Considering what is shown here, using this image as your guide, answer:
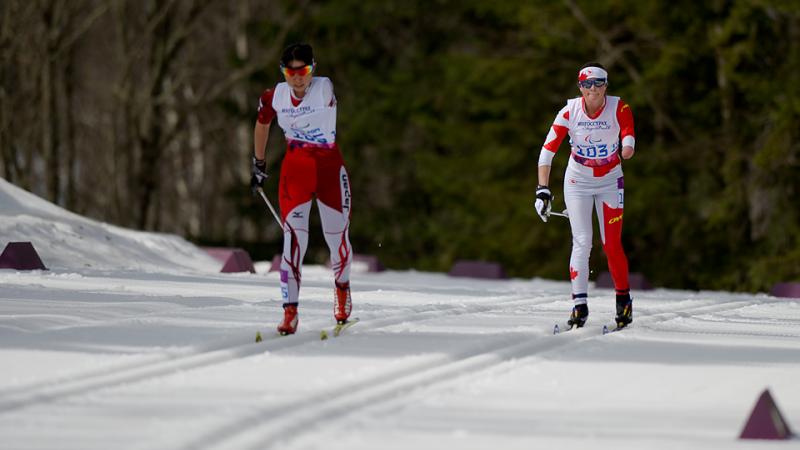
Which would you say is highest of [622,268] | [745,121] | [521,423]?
[745,121]

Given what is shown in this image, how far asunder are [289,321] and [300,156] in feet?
3.69

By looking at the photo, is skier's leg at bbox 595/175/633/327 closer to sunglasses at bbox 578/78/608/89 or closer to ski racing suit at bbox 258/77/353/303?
sunglasses at bbox 578/78/608/89

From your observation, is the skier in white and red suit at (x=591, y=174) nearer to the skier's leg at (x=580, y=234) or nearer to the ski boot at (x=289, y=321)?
the skier's leg at (x=580, y=234)

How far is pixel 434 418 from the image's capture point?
6.68m

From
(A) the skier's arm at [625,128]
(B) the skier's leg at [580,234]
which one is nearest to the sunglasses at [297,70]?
(B) the skier's leg at [580,234]

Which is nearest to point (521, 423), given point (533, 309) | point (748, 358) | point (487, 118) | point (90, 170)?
point (748, 358)

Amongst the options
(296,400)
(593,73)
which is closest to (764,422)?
(296,400)

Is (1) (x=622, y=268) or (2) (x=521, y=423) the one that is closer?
(2) (x=521, y=423)

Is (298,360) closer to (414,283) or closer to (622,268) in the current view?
(622,268)

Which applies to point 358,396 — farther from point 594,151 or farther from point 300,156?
point 594,151

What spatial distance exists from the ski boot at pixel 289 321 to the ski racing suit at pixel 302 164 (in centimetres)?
6

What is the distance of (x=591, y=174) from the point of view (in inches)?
440

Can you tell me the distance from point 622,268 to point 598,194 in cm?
62

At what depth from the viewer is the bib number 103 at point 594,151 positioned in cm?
1112
